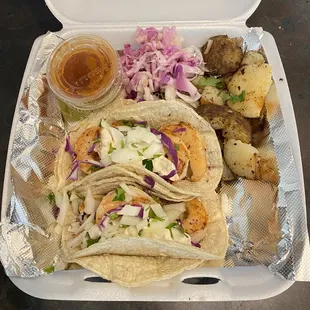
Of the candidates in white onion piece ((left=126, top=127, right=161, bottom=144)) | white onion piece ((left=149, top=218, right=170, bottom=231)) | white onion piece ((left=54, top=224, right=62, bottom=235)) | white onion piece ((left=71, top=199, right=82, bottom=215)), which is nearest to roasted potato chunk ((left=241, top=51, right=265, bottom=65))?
white onion piece ((left=126, top=127, right=161, bottom=144))

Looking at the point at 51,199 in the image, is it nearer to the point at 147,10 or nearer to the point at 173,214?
the point at 173,214

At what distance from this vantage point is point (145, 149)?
4.29 feet

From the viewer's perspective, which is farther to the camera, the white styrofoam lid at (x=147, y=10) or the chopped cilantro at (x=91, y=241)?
the white styrofoam lid at (x=147, y=10)

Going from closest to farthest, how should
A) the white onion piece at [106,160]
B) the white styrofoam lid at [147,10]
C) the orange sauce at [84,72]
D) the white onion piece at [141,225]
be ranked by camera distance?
the white onion piece at [141,225] < the white onion piece at [106,160] < the orange sauce at [84,72] < the white styrofoam lid at [147,10]

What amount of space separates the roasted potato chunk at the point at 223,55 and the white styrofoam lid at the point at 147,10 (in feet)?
0.53

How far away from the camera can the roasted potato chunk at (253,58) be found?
154 cm

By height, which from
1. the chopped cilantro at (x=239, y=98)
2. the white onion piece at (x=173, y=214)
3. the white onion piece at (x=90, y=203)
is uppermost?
the chopped cilantro at (x=239, y=98)

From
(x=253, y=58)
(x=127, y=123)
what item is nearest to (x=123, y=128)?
(x=127, y=123)

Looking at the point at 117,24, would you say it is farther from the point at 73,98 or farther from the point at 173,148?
the point at 173,148

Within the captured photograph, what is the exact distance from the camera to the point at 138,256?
133cm

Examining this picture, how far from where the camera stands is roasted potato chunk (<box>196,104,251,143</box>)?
1450 millimetres

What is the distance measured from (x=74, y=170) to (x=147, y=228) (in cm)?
35

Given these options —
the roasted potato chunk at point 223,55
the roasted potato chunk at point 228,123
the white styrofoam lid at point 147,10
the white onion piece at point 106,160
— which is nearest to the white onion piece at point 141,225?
the white onion piece at point 106,160

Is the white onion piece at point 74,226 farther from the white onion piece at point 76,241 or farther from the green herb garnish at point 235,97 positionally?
the green herb garnish at point 235,97
